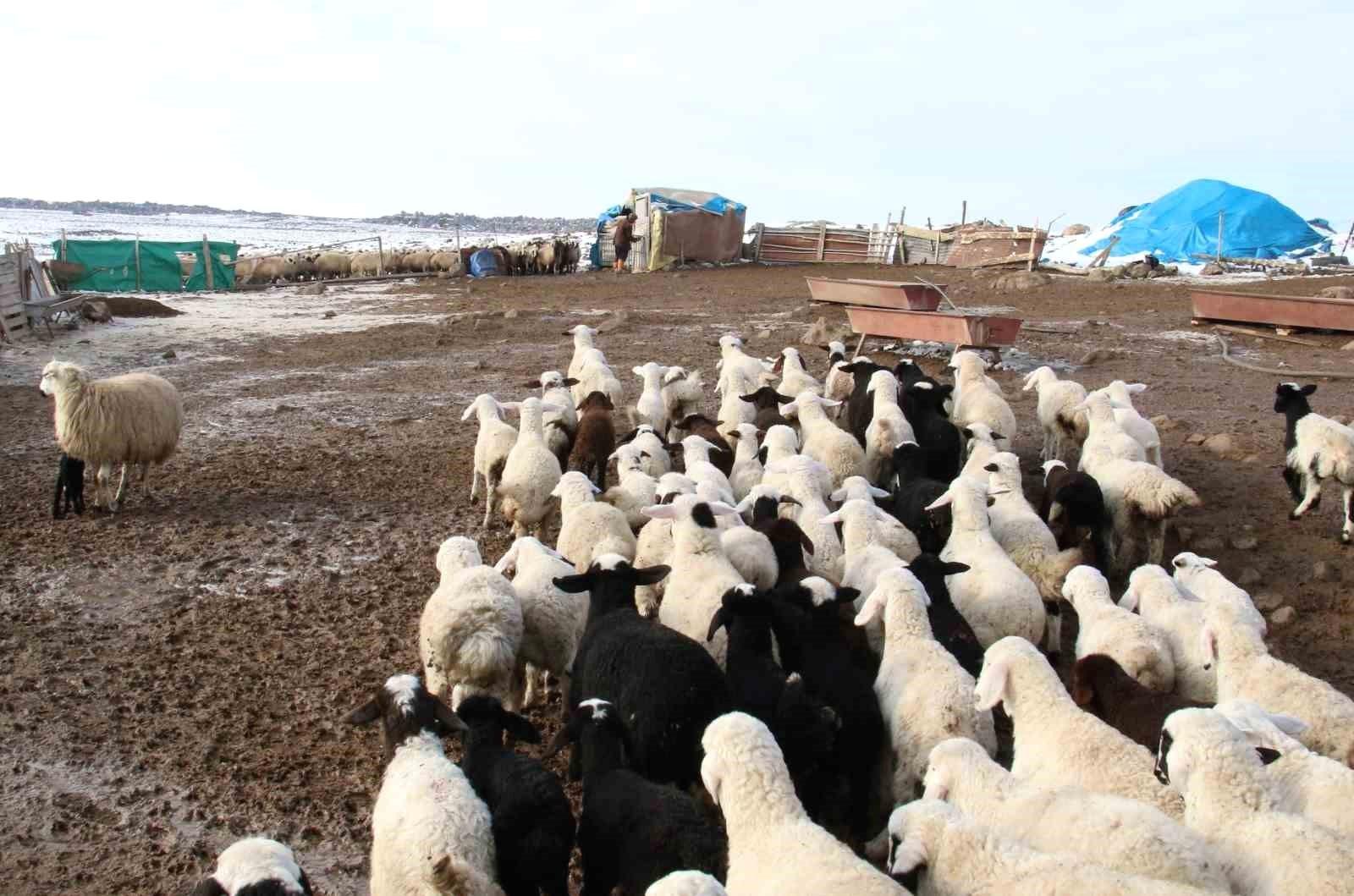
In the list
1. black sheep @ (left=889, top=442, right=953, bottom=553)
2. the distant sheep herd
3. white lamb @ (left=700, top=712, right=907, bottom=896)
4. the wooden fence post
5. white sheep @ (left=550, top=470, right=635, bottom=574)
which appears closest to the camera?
white lamb @ (left=700, top=712, right=907, bottom=896)

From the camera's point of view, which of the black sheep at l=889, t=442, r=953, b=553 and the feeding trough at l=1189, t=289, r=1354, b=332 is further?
the feeding trough at l=1189, t=289, r=1354, b=332

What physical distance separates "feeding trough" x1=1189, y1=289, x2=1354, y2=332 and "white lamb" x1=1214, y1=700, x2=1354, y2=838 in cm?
1296

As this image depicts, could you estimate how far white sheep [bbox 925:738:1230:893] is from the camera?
302 centimetres

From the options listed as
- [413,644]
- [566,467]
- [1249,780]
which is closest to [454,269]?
[566,467]

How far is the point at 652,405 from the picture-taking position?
380 inches

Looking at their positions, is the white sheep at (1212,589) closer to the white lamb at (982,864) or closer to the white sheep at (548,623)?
the white lamb at (982,864)

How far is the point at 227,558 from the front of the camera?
7090 millimetres

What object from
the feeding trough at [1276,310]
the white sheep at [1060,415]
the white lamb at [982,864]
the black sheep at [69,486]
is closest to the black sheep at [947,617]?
the white lamb at [982,864]

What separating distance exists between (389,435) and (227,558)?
356 cm

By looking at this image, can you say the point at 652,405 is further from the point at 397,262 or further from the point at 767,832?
the point at 397,262

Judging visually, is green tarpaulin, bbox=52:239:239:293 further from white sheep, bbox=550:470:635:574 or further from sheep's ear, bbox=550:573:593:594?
sheep's ear, bbox=550:573:593:594

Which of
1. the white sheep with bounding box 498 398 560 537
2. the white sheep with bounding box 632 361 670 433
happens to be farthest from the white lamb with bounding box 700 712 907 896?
the white sheep with bounding box 632 361 670 433

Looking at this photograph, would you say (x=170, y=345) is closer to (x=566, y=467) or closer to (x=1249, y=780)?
(x=566, y=467)

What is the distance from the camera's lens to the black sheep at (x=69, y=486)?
8.01 metres
